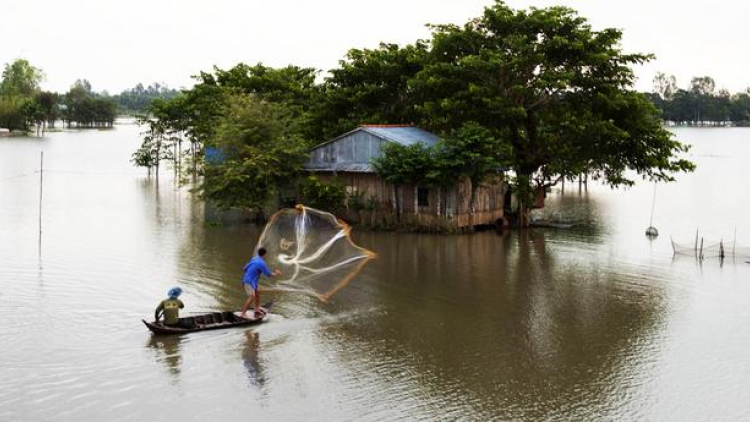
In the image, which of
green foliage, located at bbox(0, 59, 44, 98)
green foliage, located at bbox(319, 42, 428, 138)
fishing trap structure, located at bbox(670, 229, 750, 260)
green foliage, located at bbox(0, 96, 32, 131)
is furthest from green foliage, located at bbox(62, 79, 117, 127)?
fishing trap structure, located at bbox(670, 229, 750, 260)

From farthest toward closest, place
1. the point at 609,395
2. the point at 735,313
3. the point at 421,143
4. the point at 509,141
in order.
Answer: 1. the point at 509,141
2. the point at 421,143
3. the point at 735,313
4. the point at 609,395

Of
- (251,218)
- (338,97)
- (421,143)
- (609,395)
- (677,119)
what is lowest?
(609,395)

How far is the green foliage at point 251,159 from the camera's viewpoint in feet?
109

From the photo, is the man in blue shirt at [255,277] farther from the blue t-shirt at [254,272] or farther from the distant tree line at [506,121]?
the distant tree line at [506,121]

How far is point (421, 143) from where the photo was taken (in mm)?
32719

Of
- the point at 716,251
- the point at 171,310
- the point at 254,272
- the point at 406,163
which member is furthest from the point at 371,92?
the point at 171,310

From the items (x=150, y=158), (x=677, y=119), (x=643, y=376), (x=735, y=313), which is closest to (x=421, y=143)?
(x=735, y=313)

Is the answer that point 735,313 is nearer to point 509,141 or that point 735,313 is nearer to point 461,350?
point 461,350

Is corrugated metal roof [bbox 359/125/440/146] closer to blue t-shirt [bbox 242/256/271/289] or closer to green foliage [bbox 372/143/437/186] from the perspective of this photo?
green foliage [bbox 372/143/437/186]

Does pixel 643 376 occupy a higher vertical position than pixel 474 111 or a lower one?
lower

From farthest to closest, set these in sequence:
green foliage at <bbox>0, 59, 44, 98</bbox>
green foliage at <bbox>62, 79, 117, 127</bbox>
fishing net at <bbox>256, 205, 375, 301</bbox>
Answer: green foliage at <bbox>62, 79, 117, 127</bbox> < green foliage at <bbox>0, 59, 44, 98</bbox> < fishing net at <bbox>256, 205, 375, 301</bbox>

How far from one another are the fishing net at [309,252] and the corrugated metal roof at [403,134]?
12728mm

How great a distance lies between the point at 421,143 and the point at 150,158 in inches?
1491

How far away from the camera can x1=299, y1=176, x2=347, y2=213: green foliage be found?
112ft
